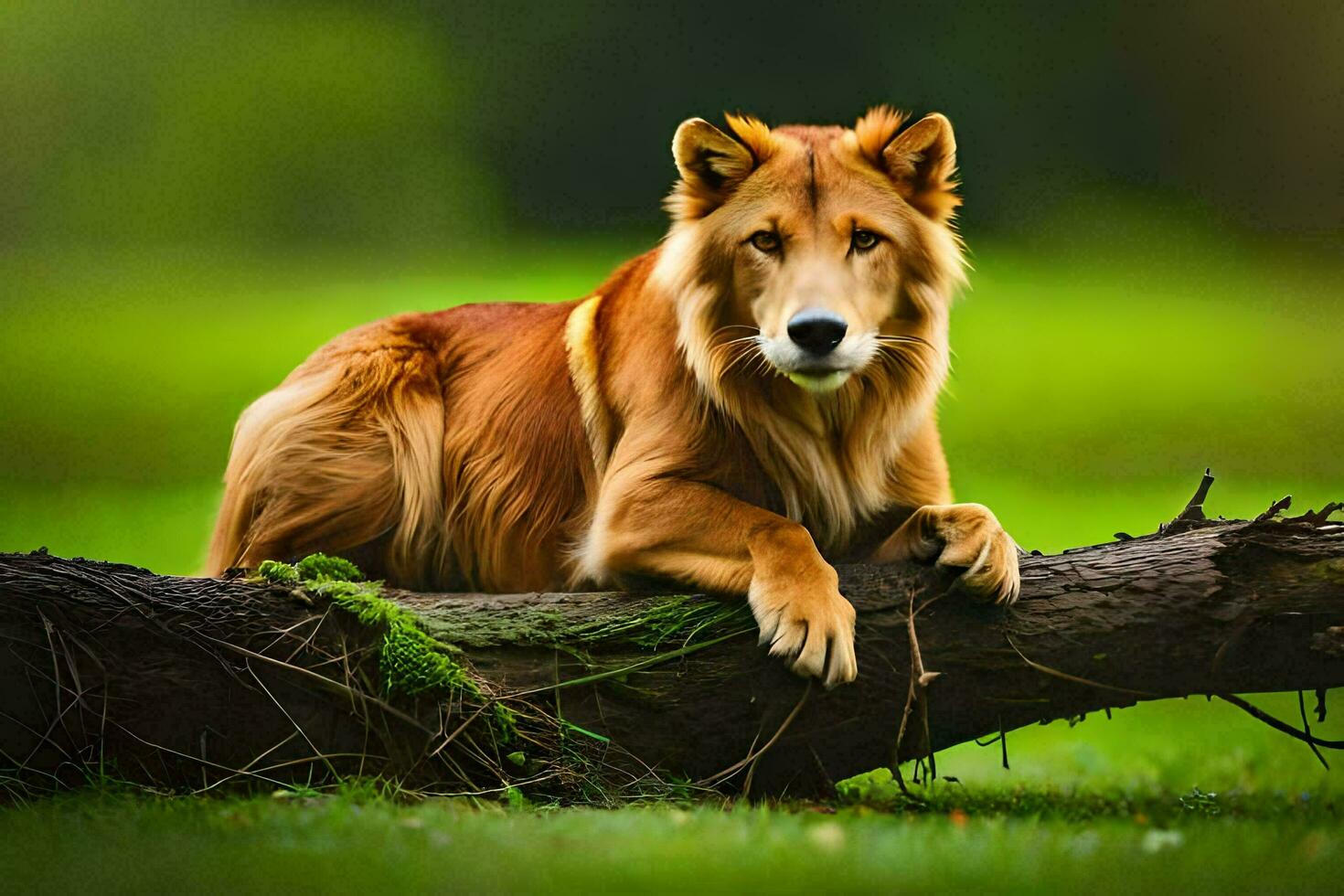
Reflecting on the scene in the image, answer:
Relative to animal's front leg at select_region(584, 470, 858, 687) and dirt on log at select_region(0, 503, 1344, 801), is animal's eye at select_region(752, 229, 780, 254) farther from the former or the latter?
dirt on log at select_region(0, 503, 1344, 801)

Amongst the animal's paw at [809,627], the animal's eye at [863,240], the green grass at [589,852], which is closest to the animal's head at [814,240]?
the animal's eye at [863,240]

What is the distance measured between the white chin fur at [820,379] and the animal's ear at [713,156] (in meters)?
0.67

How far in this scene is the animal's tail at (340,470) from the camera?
15.2 feet

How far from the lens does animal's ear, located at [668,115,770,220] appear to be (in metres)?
4.04

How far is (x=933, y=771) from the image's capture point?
3.81 meters

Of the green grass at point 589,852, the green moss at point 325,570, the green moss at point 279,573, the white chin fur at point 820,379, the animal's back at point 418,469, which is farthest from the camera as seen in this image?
the animal's back at point 418,469

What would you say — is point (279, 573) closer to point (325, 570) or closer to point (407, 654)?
point (325, 570)

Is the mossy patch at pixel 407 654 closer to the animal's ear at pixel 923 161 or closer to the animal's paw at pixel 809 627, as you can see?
the animal's paw at pixel 809 627

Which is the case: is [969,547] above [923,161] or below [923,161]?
below

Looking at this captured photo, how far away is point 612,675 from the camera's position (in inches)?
144

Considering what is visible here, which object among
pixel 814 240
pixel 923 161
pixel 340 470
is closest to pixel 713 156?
pixel 814 240

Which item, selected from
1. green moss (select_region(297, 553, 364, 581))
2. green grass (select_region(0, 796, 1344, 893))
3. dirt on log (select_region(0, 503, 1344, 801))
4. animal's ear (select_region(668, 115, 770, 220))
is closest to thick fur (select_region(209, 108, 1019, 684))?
animal's ear (select_region(668, 115, 770, 220))

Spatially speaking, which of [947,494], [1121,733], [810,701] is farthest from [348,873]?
[1121,733]

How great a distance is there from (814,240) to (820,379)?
396 millimetres
